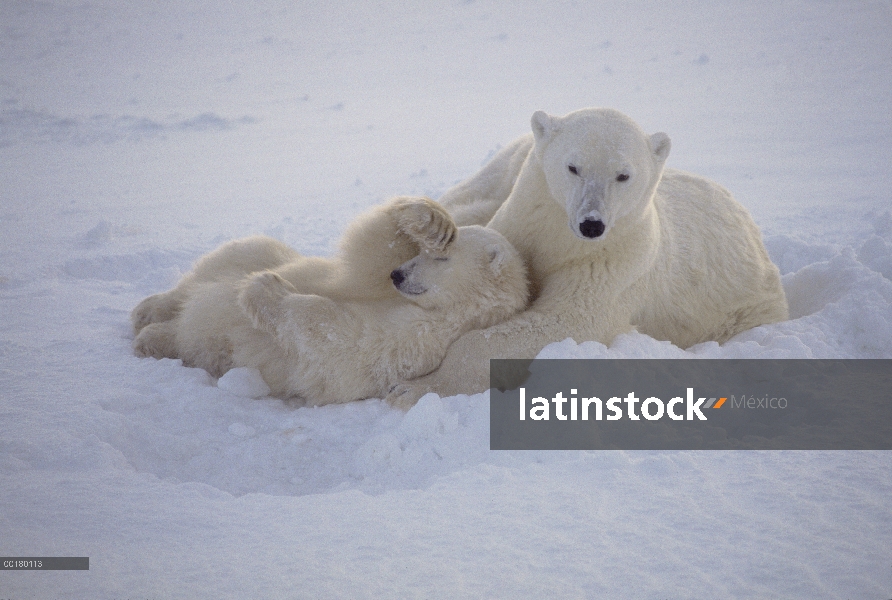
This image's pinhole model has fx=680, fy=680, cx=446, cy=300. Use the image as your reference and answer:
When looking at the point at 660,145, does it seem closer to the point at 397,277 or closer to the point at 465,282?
the point at 465,282

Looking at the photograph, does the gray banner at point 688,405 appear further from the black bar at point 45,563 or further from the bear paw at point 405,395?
the black bar at point 45,563

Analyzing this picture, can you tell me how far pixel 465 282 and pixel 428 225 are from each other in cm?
33

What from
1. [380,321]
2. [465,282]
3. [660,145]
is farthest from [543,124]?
[380,321]

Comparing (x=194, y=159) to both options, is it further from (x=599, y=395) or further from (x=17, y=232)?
(x=599, y=395)

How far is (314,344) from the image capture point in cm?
316

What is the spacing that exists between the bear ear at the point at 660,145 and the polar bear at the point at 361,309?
89 cm

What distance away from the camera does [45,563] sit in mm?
1871

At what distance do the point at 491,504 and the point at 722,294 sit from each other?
254cm

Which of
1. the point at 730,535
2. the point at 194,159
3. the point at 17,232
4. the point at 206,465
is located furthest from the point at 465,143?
the point at 730,535

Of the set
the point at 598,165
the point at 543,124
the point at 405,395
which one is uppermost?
the point at 543,124

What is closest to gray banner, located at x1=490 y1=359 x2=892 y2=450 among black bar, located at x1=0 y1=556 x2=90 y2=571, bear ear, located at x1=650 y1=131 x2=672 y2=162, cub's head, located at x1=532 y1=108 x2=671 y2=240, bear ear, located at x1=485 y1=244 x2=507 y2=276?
bear ear, located at x1=485 y1=244 x2=507 y2=276

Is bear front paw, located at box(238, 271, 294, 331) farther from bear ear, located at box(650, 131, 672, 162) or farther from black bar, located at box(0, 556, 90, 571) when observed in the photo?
bear ear, located at box(650, 131, 672, 162)

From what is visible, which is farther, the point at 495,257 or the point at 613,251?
the point at 613,251

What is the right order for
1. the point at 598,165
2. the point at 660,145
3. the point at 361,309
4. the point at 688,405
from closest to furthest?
the point at 688,405 → the point at 598,165 → the point at 361,309 → the point at 660,145
